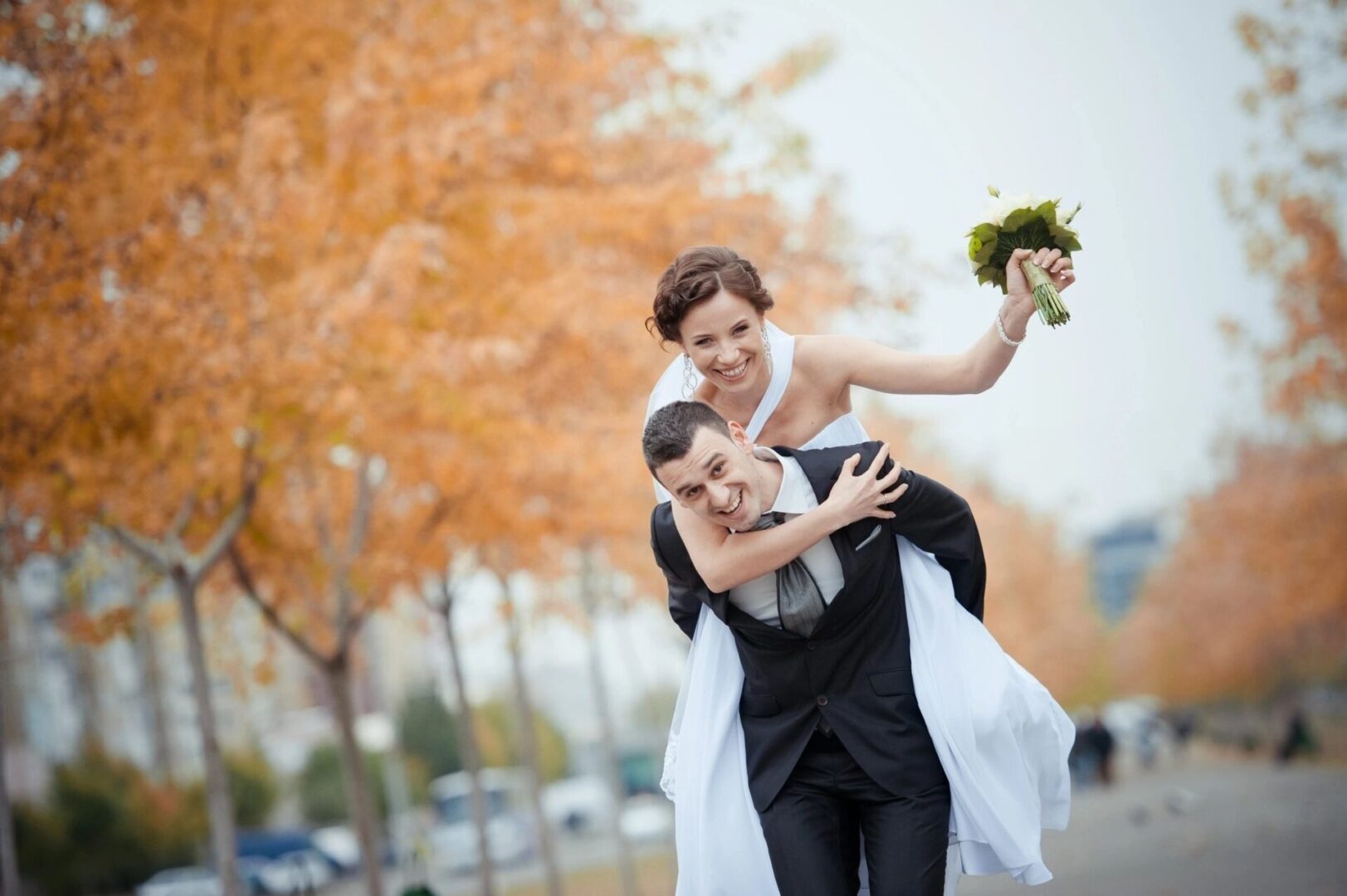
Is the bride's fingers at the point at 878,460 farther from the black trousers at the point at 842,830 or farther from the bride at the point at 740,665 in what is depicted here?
the black trousers at the point at 842,830

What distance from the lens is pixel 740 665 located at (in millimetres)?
3889

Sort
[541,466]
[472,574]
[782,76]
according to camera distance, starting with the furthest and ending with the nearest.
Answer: [472,574]
[782,76]
[541,466]

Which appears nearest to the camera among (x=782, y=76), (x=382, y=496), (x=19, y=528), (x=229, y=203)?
(x=229, y=203)

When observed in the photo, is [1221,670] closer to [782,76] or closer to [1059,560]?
[1059,560]

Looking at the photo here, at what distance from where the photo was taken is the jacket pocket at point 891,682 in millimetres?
3686

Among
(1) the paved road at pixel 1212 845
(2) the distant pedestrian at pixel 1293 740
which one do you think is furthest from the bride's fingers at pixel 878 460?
(2) the distant pedestrian at pixel 1293 740

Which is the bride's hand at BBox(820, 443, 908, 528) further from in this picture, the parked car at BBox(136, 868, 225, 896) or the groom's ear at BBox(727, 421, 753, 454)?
the parked car at BBox(136, 868, 225, 896)

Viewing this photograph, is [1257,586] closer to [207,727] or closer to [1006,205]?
[207,727]

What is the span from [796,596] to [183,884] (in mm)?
28389

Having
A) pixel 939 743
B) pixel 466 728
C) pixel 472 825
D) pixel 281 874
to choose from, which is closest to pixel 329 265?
pixel 939 743

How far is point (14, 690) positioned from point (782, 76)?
35.0 m

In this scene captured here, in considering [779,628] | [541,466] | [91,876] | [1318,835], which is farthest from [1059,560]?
[779,628]

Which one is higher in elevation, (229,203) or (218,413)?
(229,203)

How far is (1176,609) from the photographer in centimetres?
5488
